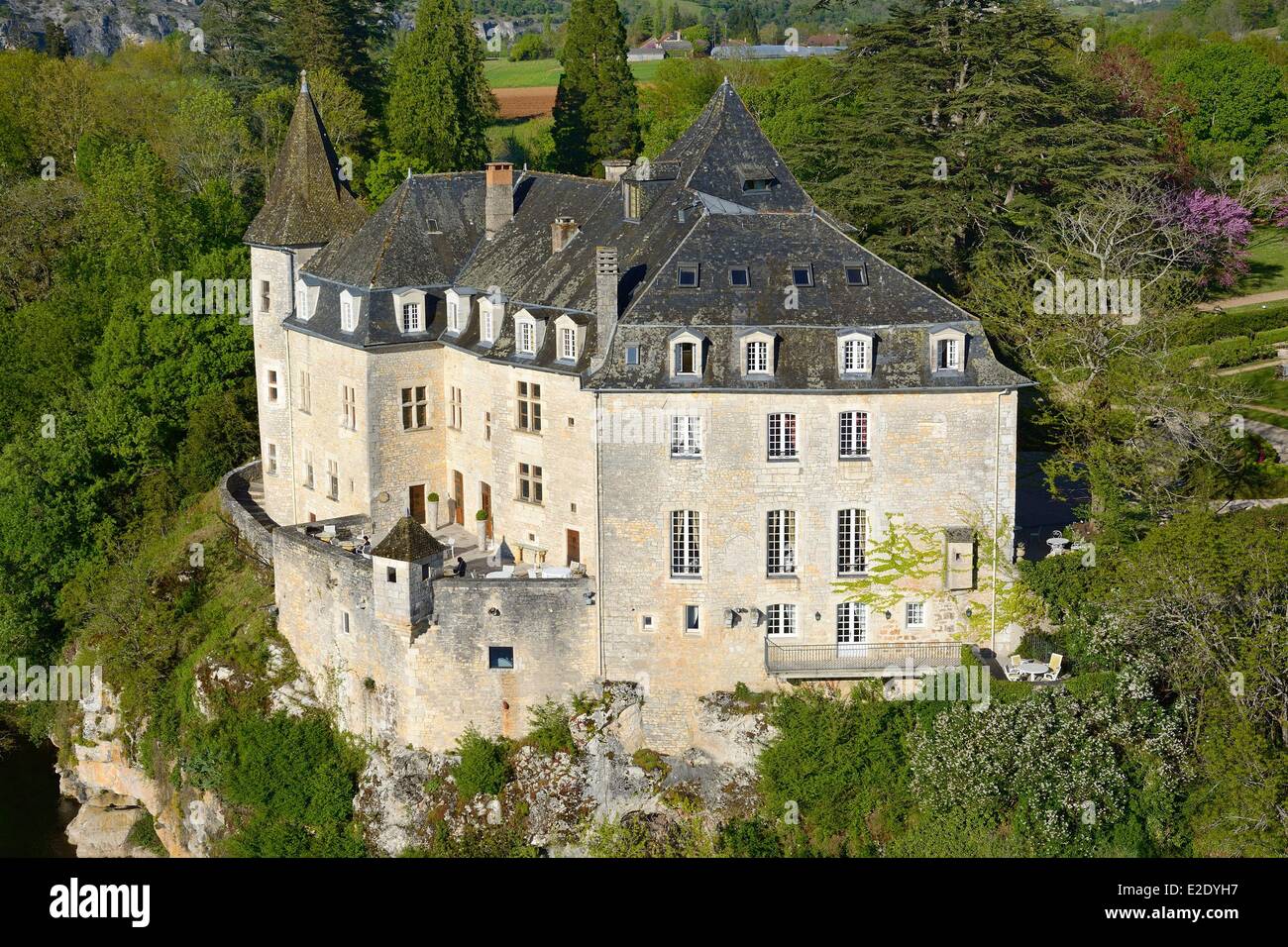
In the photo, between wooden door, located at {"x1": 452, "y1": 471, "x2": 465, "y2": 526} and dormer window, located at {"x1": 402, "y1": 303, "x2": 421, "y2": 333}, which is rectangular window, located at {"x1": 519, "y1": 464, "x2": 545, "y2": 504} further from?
dormer window, located at {"x1": 402, "y1": 303, "x2": 421, "y2": 333}

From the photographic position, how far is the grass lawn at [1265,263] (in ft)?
240

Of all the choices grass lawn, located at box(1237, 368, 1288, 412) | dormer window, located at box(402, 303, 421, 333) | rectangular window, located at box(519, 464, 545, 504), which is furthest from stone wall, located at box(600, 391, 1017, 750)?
grass lawn, located at box(1237, 368, 1288, 412)

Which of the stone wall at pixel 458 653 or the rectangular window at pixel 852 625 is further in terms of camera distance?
the stone wall at pixel 458 653

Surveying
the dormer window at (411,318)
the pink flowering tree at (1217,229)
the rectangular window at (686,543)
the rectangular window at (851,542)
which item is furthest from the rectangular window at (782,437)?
the pink flowering tree at (1217,229)

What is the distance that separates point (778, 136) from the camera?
245 ft

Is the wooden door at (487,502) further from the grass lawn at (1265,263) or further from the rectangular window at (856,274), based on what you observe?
the grass lawn at (1265,263)

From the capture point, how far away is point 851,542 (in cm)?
4431

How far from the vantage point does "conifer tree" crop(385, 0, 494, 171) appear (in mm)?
77500

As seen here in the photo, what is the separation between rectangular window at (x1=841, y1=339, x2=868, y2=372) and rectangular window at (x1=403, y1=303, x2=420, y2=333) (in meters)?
13.1

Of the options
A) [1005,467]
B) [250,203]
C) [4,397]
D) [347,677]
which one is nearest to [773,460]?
[1005,467]

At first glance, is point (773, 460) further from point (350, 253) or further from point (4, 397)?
point (4, 397)

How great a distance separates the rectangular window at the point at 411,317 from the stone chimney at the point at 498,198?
3556 mm

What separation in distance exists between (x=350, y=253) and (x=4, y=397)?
21.0 meters

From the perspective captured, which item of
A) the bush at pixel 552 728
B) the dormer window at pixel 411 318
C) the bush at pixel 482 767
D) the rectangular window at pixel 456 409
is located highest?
the dormer window at pixel 411 318
